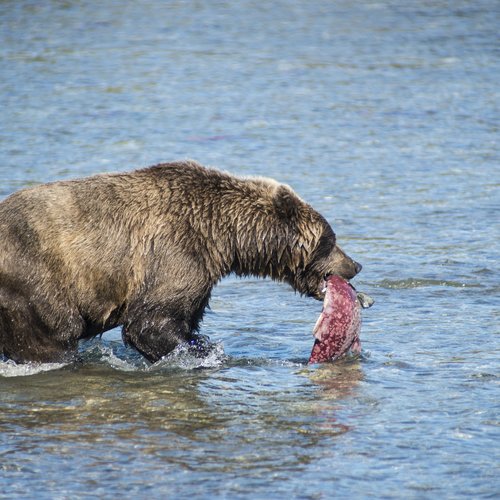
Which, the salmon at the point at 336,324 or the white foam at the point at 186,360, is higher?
the salmon at the point at 336,324

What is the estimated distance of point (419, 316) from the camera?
9.41 metres

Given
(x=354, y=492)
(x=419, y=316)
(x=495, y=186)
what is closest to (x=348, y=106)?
(x=495, y=186)

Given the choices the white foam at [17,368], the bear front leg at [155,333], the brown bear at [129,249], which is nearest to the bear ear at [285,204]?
the brown bear at [129,249]

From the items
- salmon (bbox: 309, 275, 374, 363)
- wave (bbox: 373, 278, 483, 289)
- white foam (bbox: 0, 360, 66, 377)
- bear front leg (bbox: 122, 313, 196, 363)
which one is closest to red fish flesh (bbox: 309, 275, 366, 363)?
salmon (bbox: 309, 275, 374, 363)

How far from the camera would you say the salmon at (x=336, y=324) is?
809 centimetres

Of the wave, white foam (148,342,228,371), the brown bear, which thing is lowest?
the wave

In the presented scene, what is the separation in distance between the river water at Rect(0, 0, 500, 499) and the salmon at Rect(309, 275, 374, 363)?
0.15 m

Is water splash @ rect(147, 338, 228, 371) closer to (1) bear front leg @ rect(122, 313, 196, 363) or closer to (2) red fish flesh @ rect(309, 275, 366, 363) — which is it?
(1) bear front leg @ rect(122, 313, 196, 363)

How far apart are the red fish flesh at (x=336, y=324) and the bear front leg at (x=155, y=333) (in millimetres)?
927

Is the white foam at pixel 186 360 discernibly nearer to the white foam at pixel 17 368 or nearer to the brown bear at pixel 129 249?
the brown bear at pixel 129 249

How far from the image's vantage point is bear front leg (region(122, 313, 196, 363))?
779 centimetres

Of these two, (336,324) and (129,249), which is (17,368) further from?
(336,324)

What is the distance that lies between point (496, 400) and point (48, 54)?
14.6 m

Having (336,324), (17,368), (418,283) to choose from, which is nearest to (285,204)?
(336,324)
